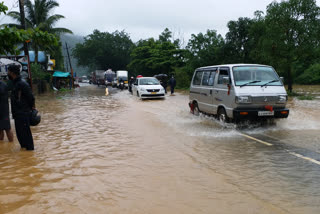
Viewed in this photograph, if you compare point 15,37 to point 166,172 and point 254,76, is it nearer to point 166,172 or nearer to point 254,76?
point 166,172

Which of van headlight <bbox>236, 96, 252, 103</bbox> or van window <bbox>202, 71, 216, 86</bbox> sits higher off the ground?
van window <bbox>202, 71, 216, 86</bbox>

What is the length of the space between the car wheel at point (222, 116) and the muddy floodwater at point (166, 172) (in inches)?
15.3

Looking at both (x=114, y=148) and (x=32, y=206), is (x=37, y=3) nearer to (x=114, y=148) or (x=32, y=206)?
(x=114, y=148)

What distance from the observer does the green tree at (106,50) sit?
6569cm

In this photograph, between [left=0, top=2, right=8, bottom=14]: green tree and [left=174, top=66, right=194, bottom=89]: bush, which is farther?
[left=174, top=66, right=194, bottom=89]: bush

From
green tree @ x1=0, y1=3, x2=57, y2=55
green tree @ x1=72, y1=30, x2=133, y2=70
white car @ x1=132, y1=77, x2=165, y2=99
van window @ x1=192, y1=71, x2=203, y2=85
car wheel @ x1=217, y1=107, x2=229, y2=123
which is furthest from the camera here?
green tree @ x1=72, y1=30, x2=133, y2=70

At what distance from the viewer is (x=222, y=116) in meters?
9.17

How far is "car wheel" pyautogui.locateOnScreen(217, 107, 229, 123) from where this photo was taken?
898 cm

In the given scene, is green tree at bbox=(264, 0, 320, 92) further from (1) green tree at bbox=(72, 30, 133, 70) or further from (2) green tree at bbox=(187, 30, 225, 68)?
(1) green tree at bbox=(72, 30, 133, 70)

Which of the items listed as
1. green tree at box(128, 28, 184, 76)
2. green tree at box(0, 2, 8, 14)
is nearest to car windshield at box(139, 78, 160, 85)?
green tree at box(0, 2, 8, 14)

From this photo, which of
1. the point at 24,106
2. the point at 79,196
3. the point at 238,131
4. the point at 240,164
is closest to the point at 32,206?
the point at 79,196

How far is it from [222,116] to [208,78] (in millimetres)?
1678

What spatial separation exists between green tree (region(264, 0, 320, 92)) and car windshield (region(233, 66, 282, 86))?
47.7 ft

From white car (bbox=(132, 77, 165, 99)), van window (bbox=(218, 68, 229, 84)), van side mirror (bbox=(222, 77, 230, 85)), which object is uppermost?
van window (bbox=(218, 68, 229, 84))
